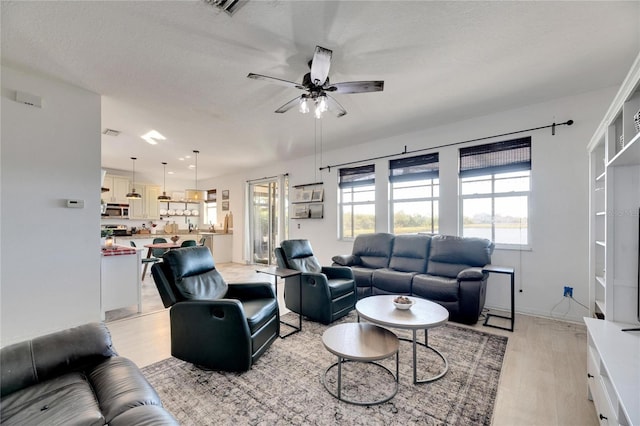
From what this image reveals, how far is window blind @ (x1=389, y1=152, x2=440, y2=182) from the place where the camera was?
4250 mm

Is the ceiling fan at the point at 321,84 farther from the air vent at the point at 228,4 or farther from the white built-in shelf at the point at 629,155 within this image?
the white built-in shelf at the point at 629,155

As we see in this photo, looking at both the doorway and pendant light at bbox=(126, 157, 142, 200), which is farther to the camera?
the doorway

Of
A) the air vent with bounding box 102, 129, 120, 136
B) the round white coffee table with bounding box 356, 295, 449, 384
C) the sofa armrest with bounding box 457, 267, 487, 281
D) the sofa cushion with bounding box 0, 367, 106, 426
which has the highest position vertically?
the air vent with bounding box 102, 129, 120, 136

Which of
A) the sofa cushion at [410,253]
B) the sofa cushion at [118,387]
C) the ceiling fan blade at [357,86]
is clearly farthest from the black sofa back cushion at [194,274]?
the sofa cushion at [410,253]

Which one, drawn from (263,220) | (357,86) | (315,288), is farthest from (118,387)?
(263,220)

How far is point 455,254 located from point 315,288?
193 cm

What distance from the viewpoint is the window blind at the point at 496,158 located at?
349 cm

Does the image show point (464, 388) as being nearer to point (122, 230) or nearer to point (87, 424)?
point (87, 424)

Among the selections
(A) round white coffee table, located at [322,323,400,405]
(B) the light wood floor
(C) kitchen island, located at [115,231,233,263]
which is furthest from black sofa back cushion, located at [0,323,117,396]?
(C) kitchen island, located at [115,231,233,263]

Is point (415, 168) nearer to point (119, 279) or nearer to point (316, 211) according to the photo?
point (316, 211)

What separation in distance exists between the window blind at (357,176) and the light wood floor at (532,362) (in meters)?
2.87

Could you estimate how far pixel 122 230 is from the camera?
7.18m

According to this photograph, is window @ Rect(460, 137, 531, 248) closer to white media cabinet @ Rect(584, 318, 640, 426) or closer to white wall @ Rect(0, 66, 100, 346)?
white media cabinet @ Rect(584, 318, 640, 426)

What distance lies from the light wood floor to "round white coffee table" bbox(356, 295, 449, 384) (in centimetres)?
49
